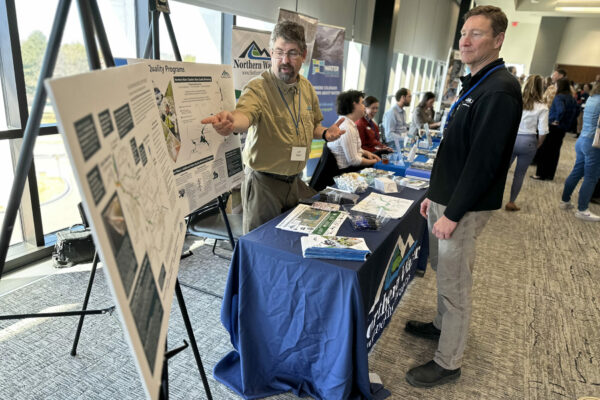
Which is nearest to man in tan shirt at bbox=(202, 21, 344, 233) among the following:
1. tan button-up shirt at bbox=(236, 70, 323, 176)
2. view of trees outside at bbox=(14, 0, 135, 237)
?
tan button-up shirt at bbox=(236, 70, 323, 176)

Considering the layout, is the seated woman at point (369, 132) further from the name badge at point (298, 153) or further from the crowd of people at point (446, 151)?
the name badge at point (298, 153)

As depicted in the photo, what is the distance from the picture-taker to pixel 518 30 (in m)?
14.3

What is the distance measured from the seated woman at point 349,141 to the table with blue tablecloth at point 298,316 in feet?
5.21

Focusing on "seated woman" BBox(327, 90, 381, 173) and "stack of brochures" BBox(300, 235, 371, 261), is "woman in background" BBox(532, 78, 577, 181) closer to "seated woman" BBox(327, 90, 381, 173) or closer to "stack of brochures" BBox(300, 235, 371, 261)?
"seated woman" BBox(327, 90, 381, 173)

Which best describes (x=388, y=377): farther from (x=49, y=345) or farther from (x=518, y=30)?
(x=518, y=30)

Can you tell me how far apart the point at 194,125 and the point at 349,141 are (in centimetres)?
182

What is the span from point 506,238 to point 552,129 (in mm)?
3249

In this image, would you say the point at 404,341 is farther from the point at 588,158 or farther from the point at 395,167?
the point at 588,158

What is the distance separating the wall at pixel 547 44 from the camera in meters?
13.3

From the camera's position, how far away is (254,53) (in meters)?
3.48

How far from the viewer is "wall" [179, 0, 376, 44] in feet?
10.7

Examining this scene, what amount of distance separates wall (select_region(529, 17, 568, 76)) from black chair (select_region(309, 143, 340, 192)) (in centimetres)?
1387

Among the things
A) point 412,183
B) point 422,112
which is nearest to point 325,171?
point 412,183

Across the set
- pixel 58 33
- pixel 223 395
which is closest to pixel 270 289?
pixel 223 395
